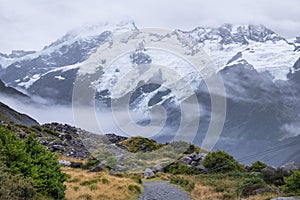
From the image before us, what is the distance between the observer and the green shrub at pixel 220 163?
1820 inches

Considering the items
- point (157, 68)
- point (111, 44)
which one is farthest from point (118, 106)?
point (157, 68)

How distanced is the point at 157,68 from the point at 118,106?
57.1ft

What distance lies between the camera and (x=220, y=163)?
46.9 m

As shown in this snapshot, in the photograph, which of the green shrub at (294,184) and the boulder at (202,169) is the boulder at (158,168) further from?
the green shrub at (294,184)

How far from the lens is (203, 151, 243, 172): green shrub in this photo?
46.2 metres

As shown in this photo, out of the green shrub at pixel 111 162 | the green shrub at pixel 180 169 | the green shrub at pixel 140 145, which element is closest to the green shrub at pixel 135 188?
the green shrub at pixel 111 162

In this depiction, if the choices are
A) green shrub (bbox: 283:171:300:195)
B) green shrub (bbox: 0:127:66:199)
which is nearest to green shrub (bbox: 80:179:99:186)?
green shrub (bbox: 0:127:66:199)

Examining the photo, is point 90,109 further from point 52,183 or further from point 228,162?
point 228,162

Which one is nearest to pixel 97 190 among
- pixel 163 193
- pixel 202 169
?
pixel 163 193

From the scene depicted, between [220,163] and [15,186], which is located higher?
[15,186]

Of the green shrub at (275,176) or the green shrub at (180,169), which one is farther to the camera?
the green shrub at (180,169)

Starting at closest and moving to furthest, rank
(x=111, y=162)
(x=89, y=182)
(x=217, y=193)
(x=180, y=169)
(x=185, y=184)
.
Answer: (x=217, y=193)
(x=89, y=182)
(x=185, y=184)
(x=111, y=162)
(x=180, y=169)

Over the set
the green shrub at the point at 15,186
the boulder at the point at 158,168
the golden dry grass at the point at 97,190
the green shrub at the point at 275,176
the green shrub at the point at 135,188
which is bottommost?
the boulder at the point at 158,168

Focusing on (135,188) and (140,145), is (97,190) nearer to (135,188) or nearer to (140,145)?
(135,188)
